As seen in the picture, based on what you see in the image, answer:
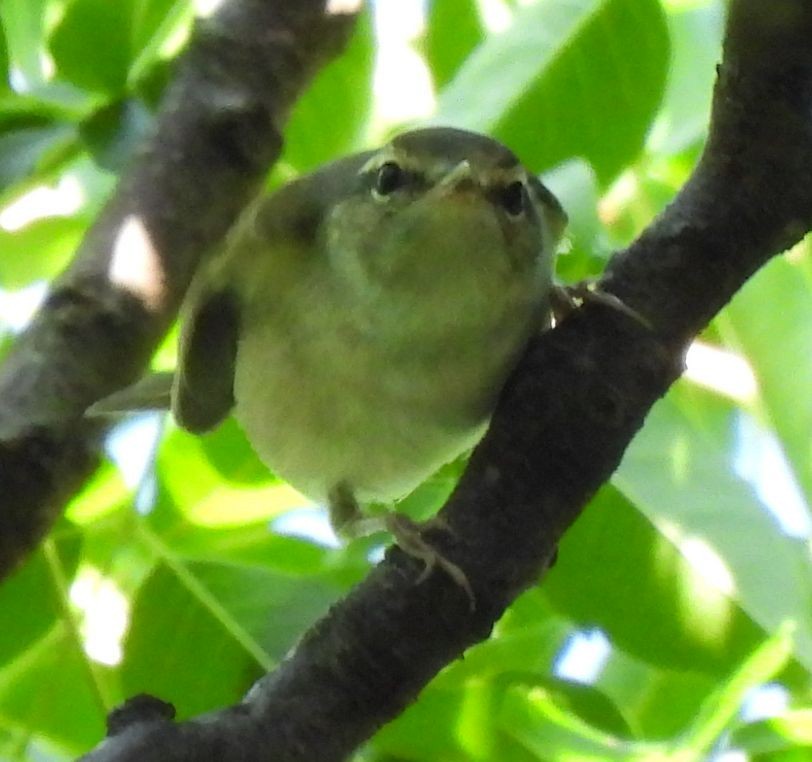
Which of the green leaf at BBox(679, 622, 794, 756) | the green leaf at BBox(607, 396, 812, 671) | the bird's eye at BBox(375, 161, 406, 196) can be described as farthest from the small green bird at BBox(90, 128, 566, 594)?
the green leaf at BBox(679, 622, 794, 756)

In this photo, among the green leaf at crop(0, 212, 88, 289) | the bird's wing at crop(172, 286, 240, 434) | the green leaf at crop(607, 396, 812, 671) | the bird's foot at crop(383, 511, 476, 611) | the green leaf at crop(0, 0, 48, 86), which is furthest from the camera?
the green leaf at crop(0, 212, 88, 289)

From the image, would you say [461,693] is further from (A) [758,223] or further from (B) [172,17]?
(B) [172,17]

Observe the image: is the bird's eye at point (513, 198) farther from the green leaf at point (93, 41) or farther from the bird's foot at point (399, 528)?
the green leaf at point (93, 41)

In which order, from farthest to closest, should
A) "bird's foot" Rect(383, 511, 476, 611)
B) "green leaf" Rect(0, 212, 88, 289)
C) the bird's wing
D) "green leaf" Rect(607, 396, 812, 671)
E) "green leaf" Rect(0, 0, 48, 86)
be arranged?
"green leaf" Rect(0, 212, 88, 289) → "green leaf" Rect(0, 0, 48, 86) → the bird's wing → "green leaf" Rect(607, 396, 812, 671) → "bird's foot" Rect(383, 511, 476, 611)

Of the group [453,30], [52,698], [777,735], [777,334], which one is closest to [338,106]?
[453,30]

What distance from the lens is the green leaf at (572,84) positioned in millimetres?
836

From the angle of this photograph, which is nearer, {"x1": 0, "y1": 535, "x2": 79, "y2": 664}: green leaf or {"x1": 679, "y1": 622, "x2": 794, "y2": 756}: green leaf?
{"x1": 679, "y1": 622, "x2": 794, "y2": 756}: green leaf

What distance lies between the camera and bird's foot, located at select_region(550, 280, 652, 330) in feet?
1.83

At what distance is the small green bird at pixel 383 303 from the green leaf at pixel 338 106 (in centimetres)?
17

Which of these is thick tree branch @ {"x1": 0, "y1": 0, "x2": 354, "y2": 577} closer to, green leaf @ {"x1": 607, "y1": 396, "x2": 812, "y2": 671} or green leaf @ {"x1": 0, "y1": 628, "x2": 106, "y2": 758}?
green leaf @ {"x1": 0, "y1": 628, "x2": 106, "y2": 758}

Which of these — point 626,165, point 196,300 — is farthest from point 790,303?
point 196,300

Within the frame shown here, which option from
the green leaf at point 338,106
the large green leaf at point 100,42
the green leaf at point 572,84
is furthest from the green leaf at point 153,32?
the green leaf at point 572,84

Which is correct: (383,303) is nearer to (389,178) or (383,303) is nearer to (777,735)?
(389,178)

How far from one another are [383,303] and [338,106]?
30 cm
